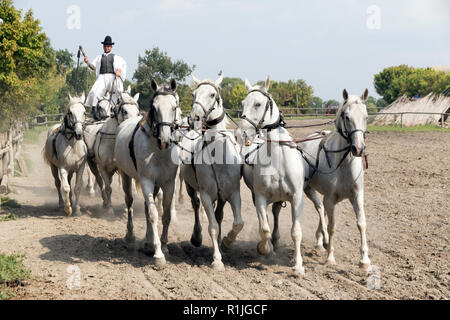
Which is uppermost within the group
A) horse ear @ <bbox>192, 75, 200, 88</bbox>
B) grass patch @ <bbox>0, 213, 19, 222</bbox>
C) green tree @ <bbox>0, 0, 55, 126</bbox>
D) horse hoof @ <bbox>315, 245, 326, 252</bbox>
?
green tree @ <bbox>0, 0, 55, 126</bbox>

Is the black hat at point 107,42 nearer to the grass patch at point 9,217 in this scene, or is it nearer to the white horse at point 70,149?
the white horse at point 70,149

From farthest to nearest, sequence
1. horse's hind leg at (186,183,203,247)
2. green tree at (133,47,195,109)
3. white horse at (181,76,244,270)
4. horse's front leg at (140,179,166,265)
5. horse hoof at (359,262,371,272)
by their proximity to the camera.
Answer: green tree at (133,47,195,109), horse's hind leg at (186,183,203,247), horse's front leg at (140,179,166,265), white horse at (181,76,244,270), horse hoof at (359,262,371,272)

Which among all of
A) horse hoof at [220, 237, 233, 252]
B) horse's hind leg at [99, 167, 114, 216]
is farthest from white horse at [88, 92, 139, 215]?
horse hoof at [220, 237, 233, 252]

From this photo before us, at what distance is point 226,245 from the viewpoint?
24.6 ft

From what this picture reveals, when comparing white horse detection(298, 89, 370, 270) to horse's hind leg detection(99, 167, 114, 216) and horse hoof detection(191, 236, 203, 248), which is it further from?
horse's hind leg detection(99, 167, 114, 216)

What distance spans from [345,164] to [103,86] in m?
6.70

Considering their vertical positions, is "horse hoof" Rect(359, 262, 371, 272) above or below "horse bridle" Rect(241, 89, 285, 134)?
below

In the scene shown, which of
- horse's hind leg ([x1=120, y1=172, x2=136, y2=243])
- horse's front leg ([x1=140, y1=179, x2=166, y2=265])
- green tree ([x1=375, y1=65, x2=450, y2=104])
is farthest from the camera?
green tree ([x1=375, y1=65, x2=450, y2=104])

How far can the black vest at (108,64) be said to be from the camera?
11.5m

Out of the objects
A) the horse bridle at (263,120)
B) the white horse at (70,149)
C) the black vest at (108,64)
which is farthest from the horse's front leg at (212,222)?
the black vest at (108,64)

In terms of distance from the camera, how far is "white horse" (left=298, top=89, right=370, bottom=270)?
6.45 meters

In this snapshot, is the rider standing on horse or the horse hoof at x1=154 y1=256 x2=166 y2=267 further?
the rider standing on horse

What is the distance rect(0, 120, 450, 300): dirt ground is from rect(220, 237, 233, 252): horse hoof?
13cm

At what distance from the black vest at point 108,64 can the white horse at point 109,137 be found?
1.43m
